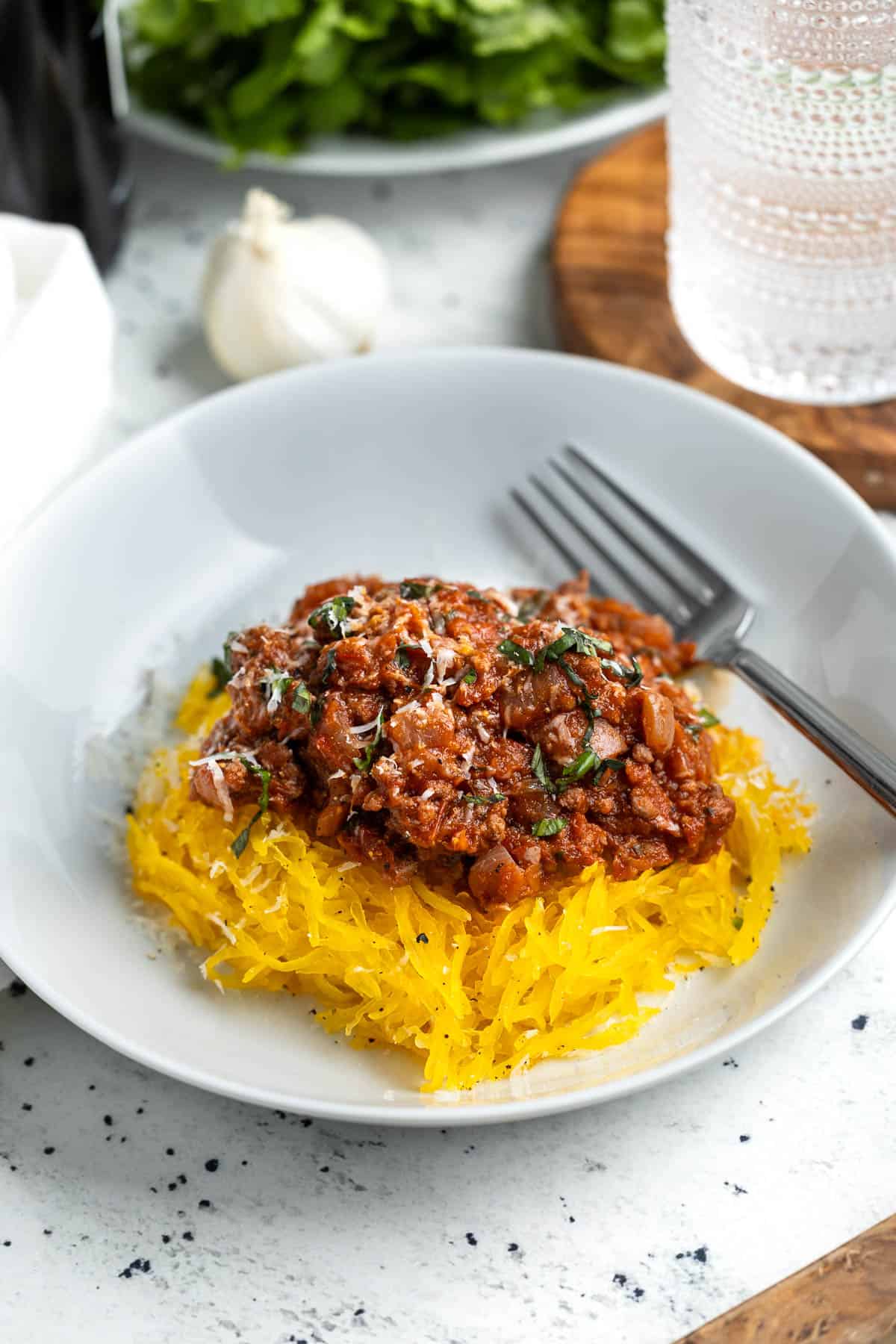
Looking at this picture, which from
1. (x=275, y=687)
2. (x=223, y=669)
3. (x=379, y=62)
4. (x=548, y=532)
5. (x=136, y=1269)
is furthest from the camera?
(x=379, y=62)

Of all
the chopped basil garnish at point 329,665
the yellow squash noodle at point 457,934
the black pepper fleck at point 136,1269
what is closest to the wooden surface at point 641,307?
the yellow squash noodle at point 457,934

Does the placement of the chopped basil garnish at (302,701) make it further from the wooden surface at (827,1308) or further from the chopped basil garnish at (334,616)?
the wooden surface at (827,1308)

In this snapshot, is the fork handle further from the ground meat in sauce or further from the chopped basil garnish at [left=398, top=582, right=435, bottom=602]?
the chopped basil garnish at [left=398, top=582, right=435, bottom=602]

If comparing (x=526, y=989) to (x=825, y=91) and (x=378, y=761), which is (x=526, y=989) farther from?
(x=825, y=91)

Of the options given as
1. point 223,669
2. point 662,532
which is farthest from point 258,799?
point 662,532

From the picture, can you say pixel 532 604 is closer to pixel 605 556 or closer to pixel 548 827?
pixel 605 556

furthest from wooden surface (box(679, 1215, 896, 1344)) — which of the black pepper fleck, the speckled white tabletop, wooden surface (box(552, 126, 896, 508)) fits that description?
wooden surface (box(552, 126, 896, 508))

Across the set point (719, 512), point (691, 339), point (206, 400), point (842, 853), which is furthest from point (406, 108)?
point (842, 853)

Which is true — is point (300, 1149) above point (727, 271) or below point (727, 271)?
below
